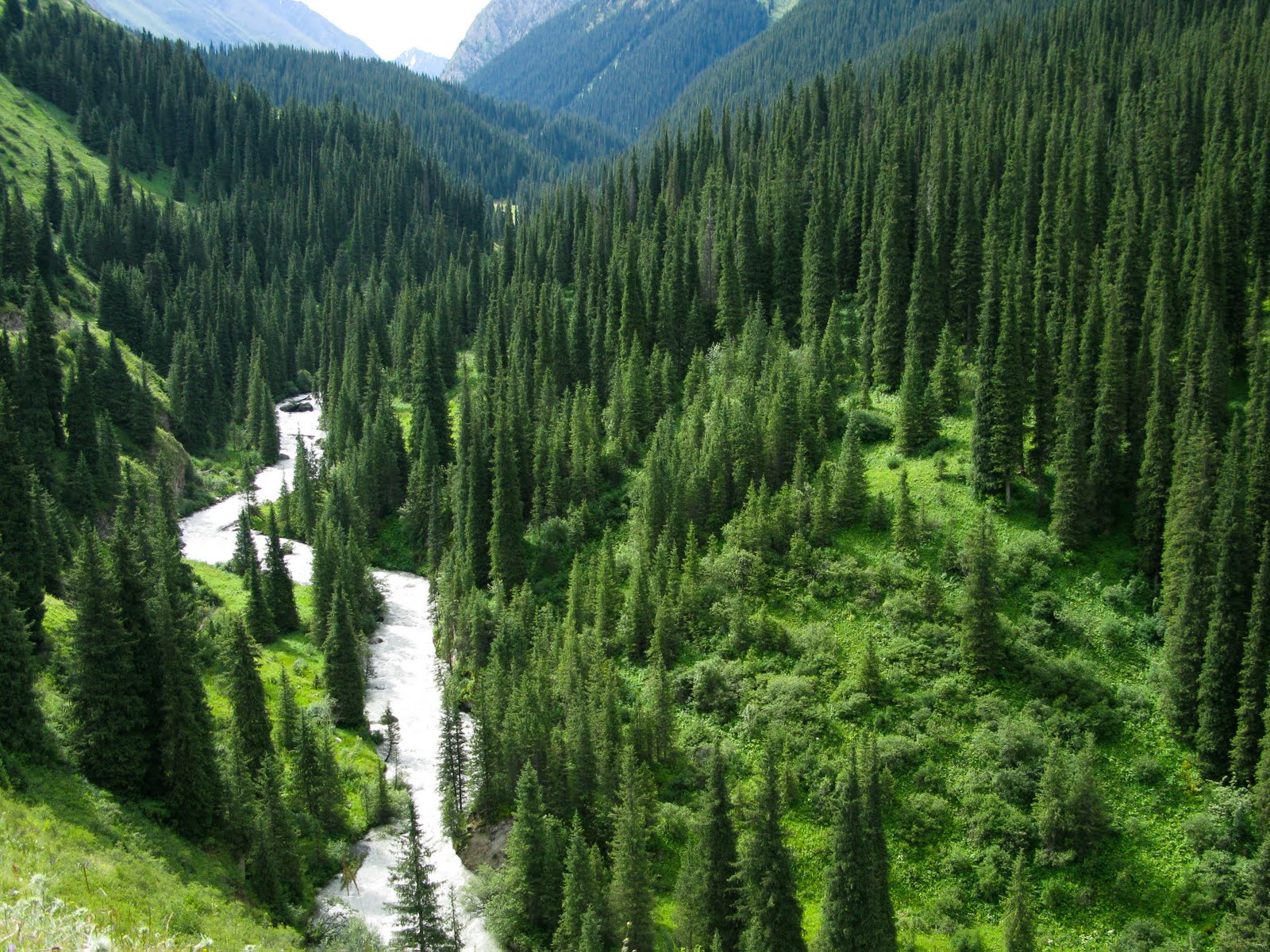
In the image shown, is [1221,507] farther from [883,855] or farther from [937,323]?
A: [937,323]

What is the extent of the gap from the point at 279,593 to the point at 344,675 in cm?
2079

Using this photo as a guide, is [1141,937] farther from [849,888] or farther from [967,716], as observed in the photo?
[849,888]

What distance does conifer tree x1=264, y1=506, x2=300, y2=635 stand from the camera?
10106 cm

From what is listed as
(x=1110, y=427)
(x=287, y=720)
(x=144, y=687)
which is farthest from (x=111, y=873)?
(x=1110, y=427)

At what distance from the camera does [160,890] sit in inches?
1378

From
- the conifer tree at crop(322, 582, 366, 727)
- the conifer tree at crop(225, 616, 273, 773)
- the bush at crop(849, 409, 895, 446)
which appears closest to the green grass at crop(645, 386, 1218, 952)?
the bush at crop(849, 409, 895, 446)

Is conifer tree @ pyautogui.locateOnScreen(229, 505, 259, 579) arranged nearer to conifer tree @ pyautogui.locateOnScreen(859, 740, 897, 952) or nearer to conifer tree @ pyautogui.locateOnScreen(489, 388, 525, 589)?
conifer tree @ pyautogui.locateOnScreen(489, 388, 525, 589)

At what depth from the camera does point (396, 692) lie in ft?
312

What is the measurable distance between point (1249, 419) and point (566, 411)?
78.3m

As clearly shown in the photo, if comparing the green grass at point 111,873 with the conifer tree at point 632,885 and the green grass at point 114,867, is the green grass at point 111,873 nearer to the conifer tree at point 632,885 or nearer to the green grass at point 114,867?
the green grass at point 114,867

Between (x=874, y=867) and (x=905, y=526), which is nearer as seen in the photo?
(x=874, y=867)

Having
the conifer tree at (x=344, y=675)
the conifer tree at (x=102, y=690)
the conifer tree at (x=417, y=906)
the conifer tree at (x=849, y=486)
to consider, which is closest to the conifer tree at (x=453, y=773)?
the conifer tree at (x=344, y=675)

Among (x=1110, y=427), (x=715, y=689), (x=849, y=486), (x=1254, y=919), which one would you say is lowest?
(x=1254, y=919)

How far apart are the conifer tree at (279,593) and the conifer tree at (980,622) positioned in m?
71.9
